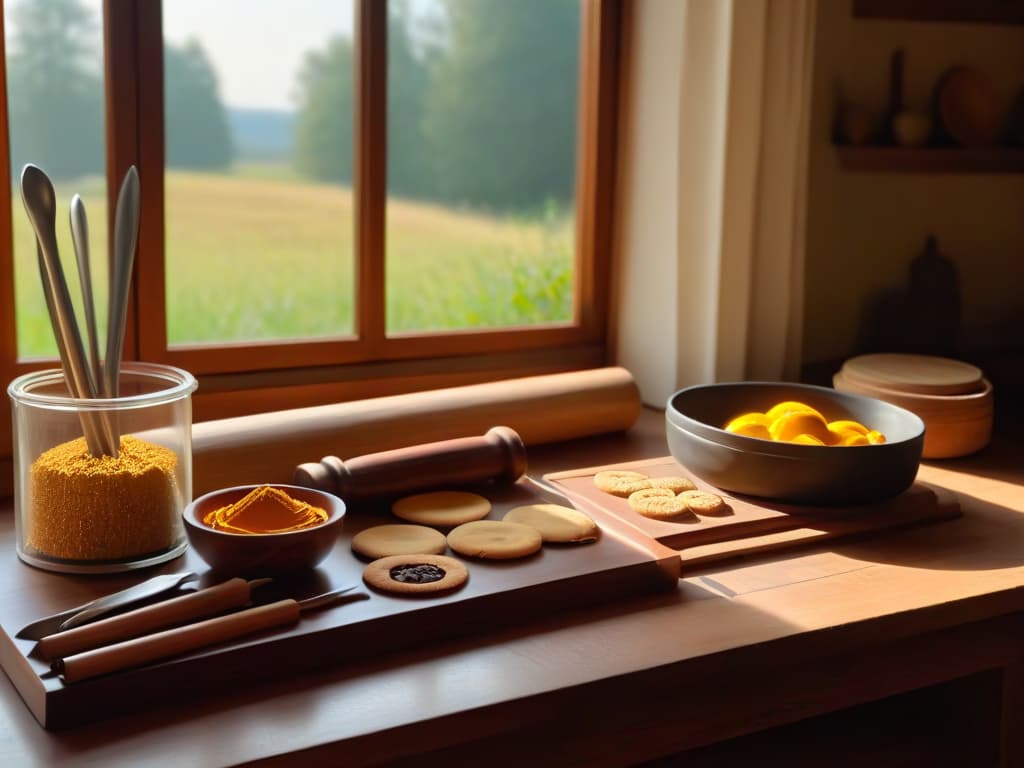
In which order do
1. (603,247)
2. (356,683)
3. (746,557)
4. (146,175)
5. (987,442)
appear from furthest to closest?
(603,247), (987,442), (146,175), (746,557), (356,683)

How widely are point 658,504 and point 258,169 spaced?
160 inches

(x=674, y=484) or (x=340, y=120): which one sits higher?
(x=340, y=120)

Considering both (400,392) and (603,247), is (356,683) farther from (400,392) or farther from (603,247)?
(603,247)

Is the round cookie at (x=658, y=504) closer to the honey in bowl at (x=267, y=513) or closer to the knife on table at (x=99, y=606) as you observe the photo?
the honey in bowl at (x=267, y=513)

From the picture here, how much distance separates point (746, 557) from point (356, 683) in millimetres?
473

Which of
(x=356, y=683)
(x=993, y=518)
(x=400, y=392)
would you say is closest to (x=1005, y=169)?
(x=993, y=518)

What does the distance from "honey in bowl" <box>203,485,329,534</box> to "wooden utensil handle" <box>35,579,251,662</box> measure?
0.10 meters

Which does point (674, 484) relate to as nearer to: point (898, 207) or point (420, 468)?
point (420, 468)

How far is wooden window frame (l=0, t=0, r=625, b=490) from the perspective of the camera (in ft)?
4.50

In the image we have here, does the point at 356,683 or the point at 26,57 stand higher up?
the point at 26,57

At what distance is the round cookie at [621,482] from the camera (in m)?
1.29

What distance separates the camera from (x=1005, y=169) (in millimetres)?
1961

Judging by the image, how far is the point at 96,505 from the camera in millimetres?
1012

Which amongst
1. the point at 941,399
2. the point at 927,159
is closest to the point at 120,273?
the point at 941,399
